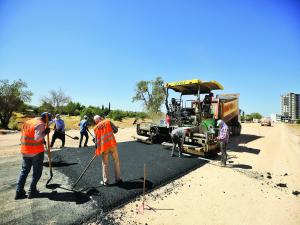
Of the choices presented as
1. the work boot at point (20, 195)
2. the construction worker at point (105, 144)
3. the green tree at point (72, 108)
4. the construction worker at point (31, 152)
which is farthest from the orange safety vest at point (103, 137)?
the green tree at point (72, 108)

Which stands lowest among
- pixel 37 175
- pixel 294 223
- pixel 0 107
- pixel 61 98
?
pixel 294 223

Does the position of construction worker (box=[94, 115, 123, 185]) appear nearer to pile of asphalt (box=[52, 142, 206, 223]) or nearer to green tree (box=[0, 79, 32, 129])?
pile of asphalt (box=[52, 142, 206, 223])

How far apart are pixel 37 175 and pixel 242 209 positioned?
3999 millimetres

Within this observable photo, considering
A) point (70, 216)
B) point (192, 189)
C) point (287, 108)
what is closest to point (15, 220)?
point (70, 216)

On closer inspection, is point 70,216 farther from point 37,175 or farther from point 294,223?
point 294,223

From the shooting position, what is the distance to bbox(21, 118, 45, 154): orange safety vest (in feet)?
12.5

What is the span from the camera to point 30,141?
384 centimetres

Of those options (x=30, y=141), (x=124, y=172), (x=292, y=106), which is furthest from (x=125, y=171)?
(x=292, y=106)

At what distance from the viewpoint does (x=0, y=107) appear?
17.6 metres

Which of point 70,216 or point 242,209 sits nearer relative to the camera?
point 70,216

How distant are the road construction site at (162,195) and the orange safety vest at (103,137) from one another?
2.79 feet

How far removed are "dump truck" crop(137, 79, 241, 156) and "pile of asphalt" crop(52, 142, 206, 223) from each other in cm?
85

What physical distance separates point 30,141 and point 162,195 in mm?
2874

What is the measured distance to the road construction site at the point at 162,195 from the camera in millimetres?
3336
